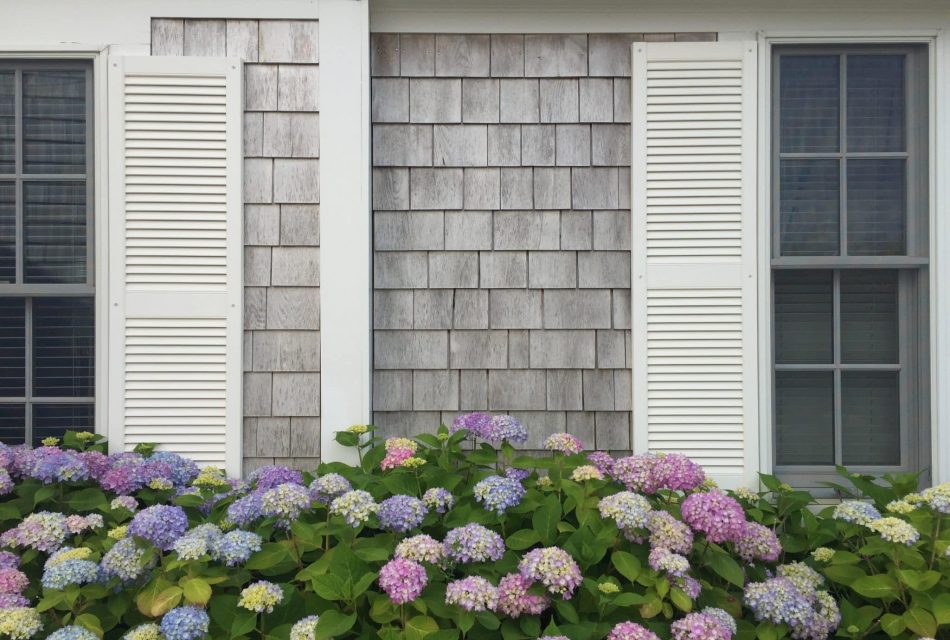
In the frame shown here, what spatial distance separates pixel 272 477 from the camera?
2.33 meters

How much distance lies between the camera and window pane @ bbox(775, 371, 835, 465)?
2.71 metres

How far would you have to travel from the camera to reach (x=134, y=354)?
102 inches

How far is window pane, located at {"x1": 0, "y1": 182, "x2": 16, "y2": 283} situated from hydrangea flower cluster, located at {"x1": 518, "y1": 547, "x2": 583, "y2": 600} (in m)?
2.24

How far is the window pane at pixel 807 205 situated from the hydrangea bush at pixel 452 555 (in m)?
0.98

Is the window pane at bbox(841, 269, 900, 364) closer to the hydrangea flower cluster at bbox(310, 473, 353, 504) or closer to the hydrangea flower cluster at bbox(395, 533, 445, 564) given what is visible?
the hydrangea flower cluster at bbox(395, 533, 445, 564)

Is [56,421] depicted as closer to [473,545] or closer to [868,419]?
[473,545]

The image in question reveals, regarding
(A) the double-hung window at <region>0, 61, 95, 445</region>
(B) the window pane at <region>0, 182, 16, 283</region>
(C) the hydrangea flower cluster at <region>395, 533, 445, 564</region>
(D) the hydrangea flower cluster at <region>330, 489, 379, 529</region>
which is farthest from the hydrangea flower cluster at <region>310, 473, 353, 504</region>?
(B) the window pane at <region>0, 182, 16, 283</region>

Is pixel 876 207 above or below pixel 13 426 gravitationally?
above

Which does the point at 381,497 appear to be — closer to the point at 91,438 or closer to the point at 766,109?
the point at 91,438

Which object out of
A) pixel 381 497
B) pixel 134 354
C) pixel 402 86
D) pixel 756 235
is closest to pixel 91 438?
pixel 134 354

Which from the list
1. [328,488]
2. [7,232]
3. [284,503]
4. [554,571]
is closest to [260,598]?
[284,503]

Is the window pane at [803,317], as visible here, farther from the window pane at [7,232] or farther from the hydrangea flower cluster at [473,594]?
the window pane at [7,232]

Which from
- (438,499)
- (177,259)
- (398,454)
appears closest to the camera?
(438,499)

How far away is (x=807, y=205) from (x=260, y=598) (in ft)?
7.86
